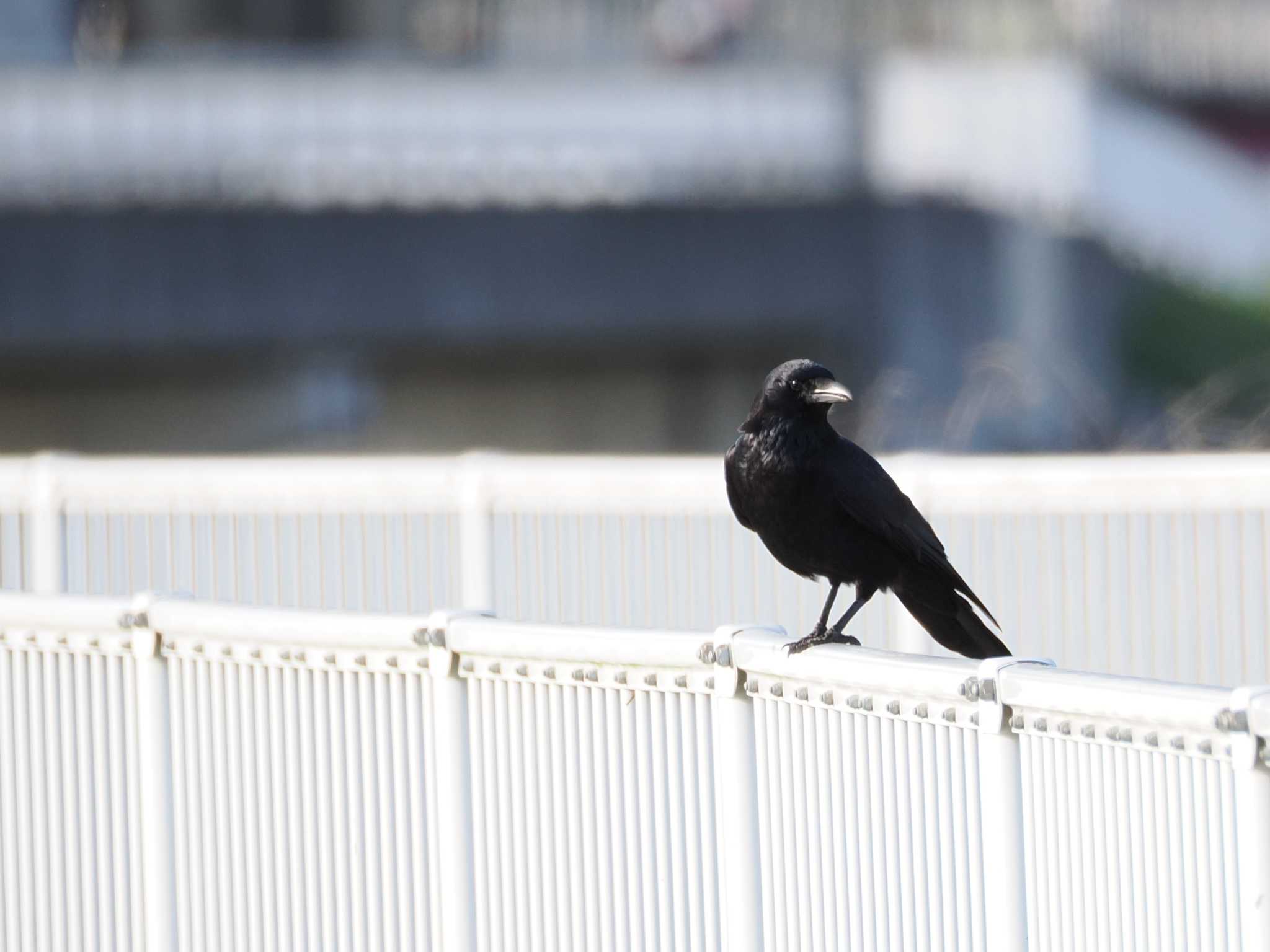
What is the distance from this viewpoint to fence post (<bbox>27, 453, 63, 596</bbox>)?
23.9ft

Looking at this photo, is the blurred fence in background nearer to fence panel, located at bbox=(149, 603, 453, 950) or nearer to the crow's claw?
the crow's claw

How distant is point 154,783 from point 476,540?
9.89ft

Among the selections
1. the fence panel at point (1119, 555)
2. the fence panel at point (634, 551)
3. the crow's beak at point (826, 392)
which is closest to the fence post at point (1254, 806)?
the crow's beak at point (826, 392)

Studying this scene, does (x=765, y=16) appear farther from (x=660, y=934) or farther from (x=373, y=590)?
(x=660, y=934)

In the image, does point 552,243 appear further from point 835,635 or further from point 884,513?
point 835,635

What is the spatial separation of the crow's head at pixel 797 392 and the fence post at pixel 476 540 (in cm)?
249

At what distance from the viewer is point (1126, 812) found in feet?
9.59

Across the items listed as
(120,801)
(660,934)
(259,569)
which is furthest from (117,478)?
(660,934)

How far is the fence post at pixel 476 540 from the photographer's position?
23.5ft

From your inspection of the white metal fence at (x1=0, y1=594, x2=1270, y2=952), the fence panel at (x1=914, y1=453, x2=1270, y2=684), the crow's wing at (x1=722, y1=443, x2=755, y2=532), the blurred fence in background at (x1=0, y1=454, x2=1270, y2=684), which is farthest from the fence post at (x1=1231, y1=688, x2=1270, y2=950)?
the fence panel at (x1=914, y1=453, x2=1270, y2=684)

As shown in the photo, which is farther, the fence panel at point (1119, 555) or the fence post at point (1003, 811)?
the fence panel at point (1119, 555)

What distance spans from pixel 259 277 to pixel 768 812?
438 inches

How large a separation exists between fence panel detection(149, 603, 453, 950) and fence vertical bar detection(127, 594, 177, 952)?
24 millimetres

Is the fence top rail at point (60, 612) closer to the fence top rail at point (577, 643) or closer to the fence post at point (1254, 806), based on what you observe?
the fence top rail at point (577, 643)
